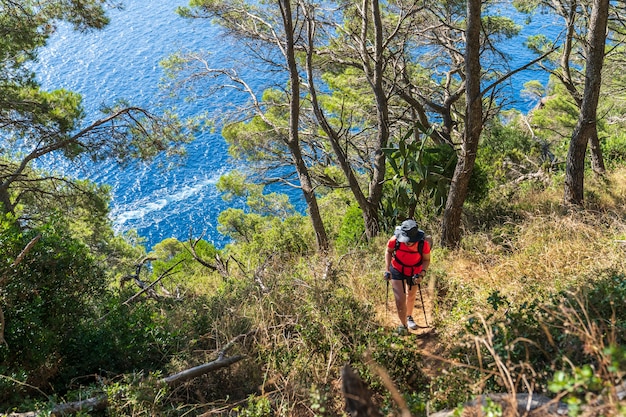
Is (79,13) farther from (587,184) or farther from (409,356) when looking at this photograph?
(587,184)

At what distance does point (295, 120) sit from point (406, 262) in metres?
4.95

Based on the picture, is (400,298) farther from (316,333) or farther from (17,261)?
(17,261)

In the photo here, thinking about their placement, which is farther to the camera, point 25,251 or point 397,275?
point 397,275

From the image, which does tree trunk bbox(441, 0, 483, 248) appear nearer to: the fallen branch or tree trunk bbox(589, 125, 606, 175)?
the fallen branch

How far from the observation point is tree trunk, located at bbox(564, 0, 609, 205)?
6629 millimetres

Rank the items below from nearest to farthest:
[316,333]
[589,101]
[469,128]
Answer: [316,333], [469,128], [589,101]

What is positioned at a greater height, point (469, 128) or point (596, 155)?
point (469, 128)

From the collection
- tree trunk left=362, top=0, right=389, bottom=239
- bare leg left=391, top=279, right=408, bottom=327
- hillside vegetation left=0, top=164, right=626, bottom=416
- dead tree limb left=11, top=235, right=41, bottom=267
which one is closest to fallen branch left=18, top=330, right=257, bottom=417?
hillside vegetation left=0, top=164, right=626, bottom=416

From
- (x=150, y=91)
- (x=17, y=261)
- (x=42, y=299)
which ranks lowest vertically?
(x=42, y=299)

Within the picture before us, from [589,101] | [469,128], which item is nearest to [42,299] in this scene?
[469,128]

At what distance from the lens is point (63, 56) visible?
33875 mm

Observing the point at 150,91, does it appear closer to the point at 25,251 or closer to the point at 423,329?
the point at 25,251

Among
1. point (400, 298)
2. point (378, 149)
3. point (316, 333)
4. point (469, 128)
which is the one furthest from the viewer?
point (378, 149)

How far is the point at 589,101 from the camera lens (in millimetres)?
6969
